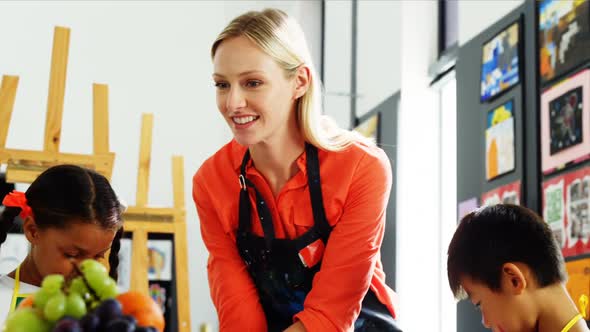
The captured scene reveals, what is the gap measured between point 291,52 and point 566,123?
57.8 inches

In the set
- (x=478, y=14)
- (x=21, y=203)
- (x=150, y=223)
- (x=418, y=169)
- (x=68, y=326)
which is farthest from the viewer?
(x=418, y=169)

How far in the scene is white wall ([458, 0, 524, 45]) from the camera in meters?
3.46

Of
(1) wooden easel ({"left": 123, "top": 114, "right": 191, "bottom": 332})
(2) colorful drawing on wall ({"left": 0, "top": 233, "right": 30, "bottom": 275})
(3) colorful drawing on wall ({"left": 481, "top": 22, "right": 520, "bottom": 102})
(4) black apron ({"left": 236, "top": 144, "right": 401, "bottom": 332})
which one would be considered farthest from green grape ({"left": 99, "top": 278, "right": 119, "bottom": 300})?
(2) colorful drawing on wall ({"left": 0, "top": 233, "right": 30, "bottom": 275})

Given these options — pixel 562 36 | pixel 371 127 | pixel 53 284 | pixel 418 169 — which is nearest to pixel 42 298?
pixel 53 284

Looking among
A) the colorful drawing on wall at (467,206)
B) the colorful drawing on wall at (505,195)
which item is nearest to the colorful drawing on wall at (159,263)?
the colorful drawing on wall at (467,206)

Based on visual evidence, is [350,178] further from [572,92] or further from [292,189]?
[572,92]

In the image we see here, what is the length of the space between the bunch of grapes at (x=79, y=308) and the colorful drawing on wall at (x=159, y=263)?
13.6 feet

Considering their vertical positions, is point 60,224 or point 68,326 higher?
point 60,224

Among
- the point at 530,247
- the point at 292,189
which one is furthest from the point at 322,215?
the point at 530,247

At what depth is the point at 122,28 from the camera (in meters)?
5.55

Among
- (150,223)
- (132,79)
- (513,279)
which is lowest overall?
(513,279)

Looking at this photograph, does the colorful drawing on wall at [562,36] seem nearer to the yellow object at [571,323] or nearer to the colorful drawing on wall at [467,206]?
the colorful drawing on wall at [467,206]

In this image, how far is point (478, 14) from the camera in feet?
12.3

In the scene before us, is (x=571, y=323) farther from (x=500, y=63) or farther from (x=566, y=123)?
(x=500, y=63)
